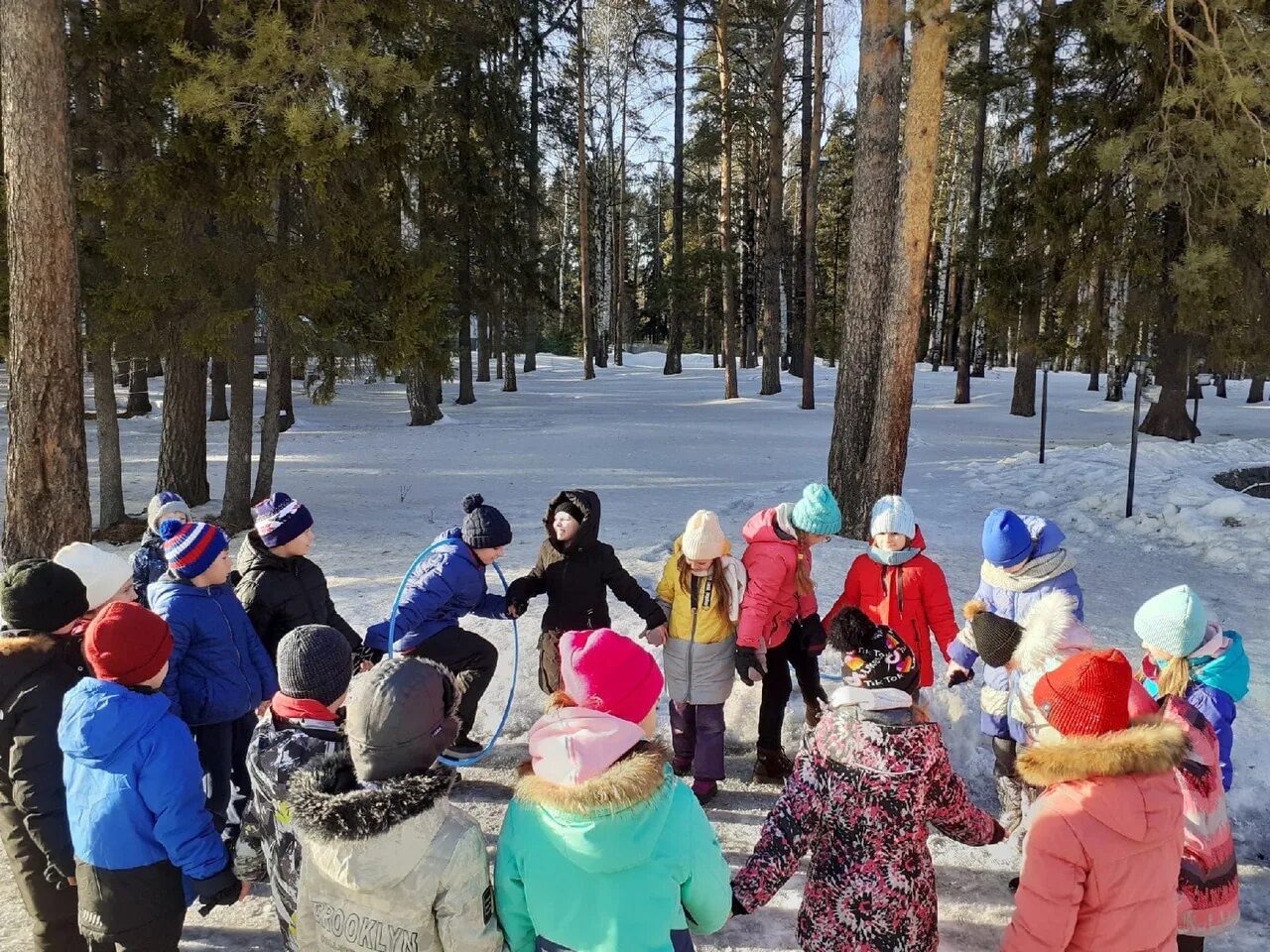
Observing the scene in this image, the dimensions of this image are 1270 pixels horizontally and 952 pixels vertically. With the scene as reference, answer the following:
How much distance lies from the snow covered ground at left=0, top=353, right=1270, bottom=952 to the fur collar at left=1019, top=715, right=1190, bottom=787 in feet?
4.61

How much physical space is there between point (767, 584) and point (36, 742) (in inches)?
127

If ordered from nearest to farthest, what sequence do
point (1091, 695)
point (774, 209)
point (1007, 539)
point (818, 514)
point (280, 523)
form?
point (1091, 695), point (1007, 539), point (280, 523), point (818, 514), point (774, 209)

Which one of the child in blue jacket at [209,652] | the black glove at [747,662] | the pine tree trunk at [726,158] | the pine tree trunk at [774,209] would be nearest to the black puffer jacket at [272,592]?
the child in blue jacket at [209,652]

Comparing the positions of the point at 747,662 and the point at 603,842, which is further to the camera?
the point at 747,662

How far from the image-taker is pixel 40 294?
7.05m

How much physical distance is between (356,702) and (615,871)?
0.79m

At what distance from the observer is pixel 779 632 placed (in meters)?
4.75

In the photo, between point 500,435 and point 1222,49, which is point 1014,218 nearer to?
point 1222,49

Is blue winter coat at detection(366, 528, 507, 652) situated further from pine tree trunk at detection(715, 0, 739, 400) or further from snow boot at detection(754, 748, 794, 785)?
pine tree trunk at detection(715, 0, 739, 400)

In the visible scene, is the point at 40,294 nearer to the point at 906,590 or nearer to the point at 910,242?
the point at 906,590

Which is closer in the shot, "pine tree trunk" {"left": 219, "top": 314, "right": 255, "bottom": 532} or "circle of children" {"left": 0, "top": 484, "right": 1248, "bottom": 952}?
"circle of children" {"left": 0, "top": 484, "right": 1248, "bottom": 952}

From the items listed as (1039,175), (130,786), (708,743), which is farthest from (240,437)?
(1039,175)

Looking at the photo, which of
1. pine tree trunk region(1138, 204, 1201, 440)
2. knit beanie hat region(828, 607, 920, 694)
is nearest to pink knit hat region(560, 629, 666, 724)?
knit beanie hat region(828, 607, 920, 694)

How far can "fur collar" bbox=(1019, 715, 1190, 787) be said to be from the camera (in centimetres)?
238
